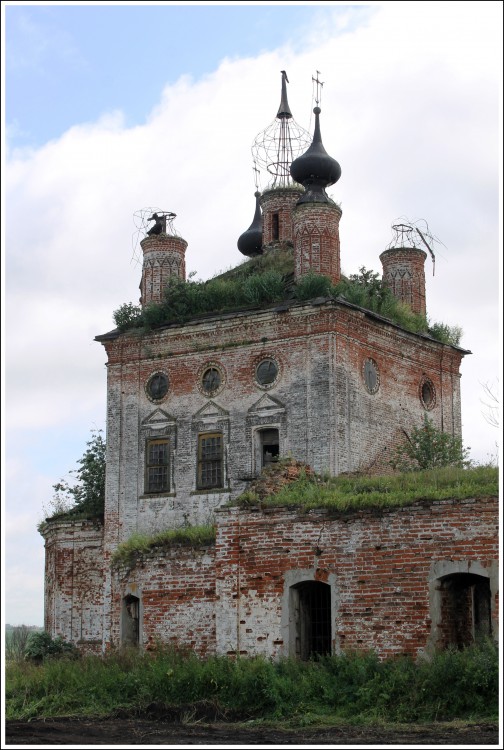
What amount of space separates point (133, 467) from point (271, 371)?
4.38m

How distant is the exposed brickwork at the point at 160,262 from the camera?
2942cm

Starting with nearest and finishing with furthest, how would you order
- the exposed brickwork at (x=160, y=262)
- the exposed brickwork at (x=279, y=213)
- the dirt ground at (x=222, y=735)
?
the dirt ground at (x=222, y=735)
the exposed brickwork at (x=160, y=262)
the exposed brickwork at (x=279, y=213)

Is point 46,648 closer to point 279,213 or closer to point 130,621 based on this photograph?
point 130,621

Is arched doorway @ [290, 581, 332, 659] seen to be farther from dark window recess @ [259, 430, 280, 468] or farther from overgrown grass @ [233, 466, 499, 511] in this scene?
dark window recess @ [259, 430, 280, 468]

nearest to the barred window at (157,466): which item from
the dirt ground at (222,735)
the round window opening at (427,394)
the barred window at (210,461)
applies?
the barred window at (210,461)

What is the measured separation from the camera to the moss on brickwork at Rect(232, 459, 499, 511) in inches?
665

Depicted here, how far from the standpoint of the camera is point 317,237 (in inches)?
1069

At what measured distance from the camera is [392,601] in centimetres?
1695

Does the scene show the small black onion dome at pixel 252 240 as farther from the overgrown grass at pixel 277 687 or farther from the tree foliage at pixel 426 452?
the overgrown grass at pixel 277 687

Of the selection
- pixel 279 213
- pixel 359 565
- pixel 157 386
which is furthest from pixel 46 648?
pixel 279 213

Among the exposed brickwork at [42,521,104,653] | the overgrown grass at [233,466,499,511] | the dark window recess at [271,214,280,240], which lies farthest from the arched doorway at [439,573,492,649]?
the dark window recess at [271,214,280,240]

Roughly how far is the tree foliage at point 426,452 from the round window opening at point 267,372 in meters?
3.42

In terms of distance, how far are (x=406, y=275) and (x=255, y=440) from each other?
6900mm

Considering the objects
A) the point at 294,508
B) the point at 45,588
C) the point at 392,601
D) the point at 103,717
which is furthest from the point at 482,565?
the point at 45,588
